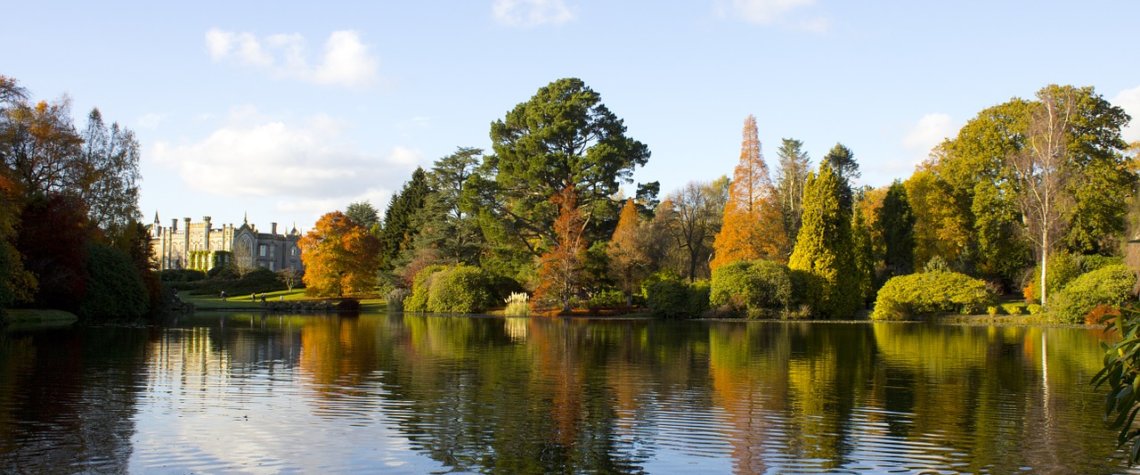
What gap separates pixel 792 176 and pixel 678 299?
24.3 metres

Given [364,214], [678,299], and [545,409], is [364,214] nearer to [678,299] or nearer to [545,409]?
[678,299]

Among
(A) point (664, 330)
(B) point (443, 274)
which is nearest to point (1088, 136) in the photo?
(A) point (664, 330)

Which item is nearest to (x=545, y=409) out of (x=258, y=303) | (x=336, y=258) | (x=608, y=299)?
(x=608, y=299)

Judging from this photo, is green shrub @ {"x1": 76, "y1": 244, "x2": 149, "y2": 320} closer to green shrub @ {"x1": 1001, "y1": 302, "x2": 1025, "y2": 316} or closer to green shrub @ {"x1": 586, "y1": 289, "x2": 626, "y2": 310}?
green shrub @ {"x1": 586, "y1": 289, "x2": 626, "y2": 310}

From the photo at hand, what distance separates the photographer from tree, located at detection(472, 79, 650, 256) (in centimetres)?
5288

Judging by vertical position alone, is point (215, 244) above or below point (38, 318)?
above

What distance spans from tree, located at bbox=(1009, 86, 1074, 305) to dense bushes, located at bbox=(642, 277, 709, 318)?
15093 mm

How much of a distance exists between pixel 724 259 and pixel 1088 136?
61.5 ft

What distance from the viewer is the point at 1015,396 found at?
47.7 ft

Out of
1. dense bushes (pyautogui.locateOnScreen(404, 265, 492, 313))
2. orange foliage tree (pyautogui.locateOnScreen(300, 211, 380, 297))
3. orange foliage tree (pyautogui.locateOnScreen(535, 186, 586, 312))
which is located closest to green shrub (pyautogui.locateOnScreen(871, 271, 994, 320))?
orange foliage tree (pyautogui.locateOnScreen(535, 186, 586, 312))

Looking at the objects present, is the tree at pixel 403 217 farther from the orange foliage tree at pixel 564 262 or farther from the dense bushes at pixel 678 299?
the dense bushes at pixel 678 299

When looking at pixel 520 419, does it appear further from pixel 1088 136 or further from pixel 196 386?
pixel 1088 136

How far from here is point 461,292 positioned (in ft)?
171

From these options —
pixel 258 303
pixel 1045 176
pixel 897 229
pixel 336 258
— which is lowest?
A: pixel 258 303
